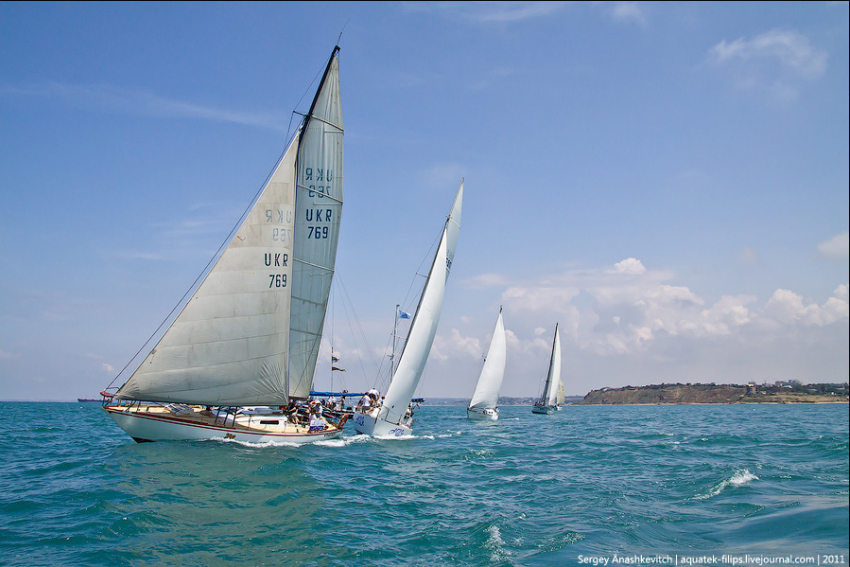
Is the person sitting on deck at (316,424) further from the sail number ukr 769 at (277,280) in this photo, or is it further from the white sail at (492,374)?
Answer: the white sail at (492,374)

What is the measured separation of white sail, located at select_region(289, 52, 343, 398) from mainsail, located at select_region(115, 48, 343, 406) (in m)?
0.06

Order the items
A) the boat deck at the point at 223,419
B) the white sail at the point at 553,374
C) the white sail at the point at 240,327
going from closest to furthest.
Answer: the white sail at the point at 240,327, the boat deck at the point at 223,419, the white sail at the point at 553,374

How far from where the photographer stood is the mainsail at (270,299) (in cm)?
2445

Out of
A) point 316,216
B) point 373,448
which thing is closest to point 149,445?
point 373,448

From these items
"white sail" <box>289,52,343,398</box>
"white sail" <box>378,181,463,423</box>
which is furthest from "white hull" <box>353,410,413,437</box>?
"white sail" <box>289,52,343,398</box>

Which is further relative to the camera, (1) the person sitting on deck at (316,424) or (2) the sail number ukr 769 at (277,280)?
(1) the person sitting on deck at (316,424)

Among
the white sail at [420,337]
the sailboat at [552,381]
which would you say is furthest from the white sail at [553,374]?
the white sail at [420,337]

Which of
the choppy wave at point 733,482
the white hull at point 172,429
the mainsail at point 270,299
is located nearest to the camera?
the choppy wave at point 733,482

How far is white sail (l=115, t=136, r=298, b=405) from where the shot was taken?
79.8 feet

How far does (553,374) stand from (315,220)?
71.8 metres

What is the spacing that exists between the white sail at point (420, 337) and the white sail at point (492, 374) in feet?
98.0

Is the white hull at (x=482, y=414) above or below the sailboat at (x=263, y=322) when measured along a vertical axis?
below

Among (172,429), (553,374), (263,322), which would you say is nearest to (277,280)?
(263,322)

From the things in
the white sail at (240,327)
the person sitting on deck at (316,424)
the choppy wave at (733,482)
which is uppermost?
the white sail at (240,327)
